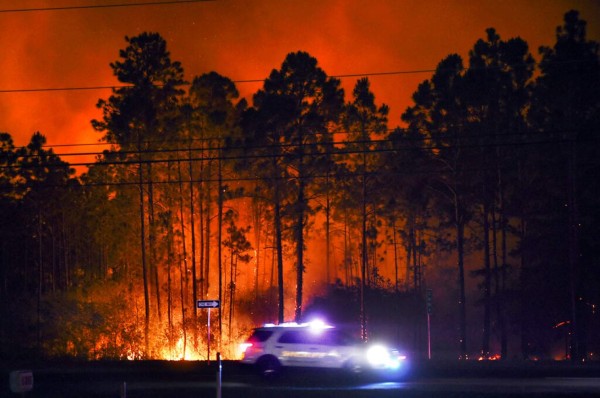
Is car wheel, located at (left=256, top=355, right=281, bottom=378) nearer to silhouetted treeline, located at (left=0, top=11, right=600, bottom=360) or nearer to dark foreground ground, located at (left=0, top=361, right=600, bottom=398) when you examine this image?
dark foreground ground, located at (left=0, top=361, right=600, bottom=398)

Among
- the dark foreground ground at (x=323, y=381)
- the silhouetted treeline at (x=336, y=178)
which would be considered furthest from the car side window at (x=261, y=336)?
the silhouetted treeline at (x=336, y=178)

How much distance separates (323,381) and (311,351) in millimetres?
946

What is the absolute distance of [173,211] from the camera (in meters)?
52.6

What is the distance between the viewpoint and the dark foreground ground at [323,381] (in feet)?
69.3

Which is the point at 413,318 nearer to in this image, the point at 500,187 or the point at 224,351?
the point at 500,187

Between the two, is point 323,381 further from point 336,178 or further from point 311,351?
point 336,178

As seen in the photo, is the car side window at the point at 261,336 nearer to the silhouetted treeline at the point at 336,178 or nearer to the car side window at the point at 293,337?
the car side window at the point at 293,337

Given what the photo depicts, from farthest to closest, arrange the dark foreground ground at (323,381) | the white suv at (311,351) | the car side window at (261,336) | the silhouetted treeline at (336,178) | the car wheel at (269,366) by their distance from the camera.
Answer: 1. the silhouetted treeline at (336,178)
2. the car side window at (261,336)
3. the car wheel at (269,366)
4. the white suv at (311,351)
5. the dark foreground ground at (323,381)

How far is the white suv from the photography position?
24.7m

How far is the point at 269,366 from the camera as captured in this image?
25062 mm

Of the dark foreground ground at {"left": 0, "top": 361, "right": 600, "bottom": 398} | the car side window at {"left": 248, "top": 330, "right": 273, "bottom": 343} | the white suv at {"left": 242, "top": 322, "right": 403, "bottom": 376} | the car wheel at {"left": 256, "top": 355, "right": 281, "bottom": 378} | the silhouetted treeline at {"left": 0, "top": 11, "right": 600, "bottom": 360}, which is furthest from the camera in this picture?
the silhouetted treeline at {"left": 0, "top": 11, "right": 600, "bottom": 360}

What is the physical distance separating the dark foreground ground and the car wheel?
28 centimetres

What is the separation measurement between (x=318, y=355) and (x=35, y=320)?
4422cm

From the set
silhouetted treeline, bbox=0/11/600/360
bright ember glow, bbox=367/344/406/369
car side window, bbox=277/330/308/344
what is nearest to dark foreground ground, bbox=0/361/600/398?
bright ember glow, bbox=367/344/406/369
